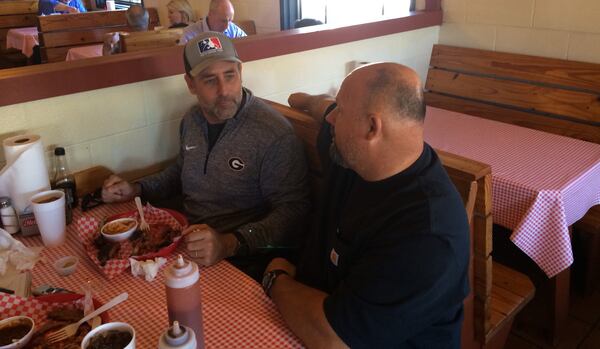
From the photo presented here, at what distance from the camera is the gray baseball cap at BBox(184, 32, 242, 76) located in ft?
5.47

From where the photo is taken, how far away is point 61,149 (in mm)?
1651

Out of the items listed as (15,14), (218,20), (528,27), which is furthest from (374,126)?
(15,14)

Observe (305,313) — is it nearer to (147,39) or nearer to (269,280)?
(269,280)

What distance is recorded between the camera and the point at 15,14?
23.1 ft

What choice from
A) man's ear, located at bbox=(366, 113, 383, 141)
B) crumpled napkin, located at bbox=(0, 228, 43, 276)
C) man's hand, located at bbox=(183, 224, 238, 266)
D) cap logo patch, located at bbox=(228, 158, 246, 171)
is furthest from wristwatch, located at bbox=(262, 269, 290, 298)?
crumpled napkin, located at bbox=(0, 228, 43, 276)

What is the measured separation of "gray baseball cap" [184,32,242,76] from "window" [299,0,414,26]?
197 centimetres

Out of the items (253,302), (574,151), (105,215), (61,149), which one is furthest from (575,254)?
(61,149)

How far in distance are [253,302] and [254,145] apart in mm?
623

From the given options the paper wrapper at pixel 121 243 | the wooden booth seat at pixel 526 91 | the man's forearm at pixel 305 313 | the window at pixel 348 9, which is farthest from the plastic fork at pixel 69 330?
the window at pixel 348 9

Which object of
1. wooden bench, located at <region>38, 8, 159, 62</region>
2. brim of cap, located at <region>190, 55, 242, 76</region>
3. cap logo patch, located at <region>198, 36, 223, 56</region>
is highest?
cap logo patch, located at <region>198, 36, 223, 56</region>

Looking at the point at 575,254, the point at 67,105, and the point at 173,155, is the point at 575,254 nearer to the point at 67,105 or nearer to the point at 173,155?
the point at 173,155

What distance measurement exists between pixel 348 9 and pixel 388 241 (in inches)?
132

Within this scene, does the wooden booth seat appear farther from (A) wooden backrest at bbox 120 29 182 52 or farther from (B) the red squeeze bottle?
(B) the red squeeze bottle

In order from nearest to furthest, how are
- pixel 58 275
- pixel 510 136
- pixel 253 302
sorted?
pixel 253 302 < pixel 58 275 < pixel 510 136
